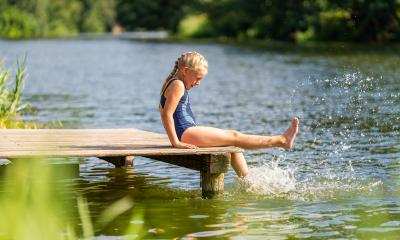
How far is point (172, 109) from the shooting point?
32.5ft

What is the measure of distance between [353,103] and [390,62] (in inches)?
533

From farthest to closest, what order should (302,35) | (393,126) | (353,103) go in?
(302,35) → (353,103) → (393,126)

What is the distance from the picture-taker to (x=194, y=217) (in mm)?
9039

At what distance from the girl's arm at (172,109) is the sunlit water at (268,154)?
0.66 metres

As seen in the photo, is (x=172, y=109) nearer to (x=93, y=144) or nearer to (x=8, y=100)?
(x=93, y=144)

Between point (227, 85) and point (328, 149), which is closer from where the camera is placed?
point (328, 149)

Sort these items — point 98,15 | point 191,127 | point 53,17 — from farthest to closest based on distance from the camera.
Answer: point 98,15 → point 53,17 → point 191,127

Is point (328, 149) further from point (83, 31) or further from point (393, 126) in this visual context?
point (83, 31)

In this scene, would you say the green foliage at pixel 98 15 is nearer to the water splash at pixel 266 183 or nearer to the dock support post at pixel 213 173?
the water splash at pixel 266 183

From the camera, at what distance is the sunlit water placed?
345 inches

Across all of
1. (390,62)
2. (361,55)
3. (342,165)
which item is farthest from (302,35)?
(342,165)

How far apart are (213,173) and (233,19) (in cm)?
6948

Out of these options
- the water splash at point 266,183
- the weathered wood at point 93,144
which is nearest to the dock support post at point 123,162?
the weathered wood at point 93,144

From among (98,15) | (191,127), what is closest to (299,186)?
(191,127)
